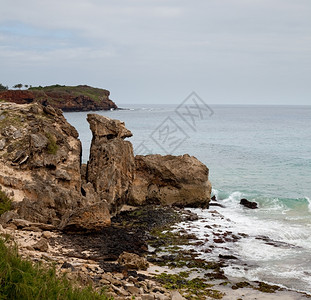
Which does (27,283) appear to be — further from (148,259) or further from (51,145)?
(51,145)

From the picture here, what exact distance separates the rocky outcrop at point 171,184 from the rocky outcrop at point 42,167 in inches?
202

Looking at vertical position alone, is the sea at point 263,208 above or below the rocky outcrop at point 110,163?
below

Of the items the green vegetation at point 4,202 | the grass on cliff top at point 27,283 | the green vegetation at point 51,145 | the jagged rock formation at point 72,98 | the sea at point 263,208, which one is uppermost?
the jagged rock formation at point 72,98

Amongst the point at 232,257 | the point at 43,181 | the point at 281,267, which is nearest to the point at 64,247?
the point at 43,181

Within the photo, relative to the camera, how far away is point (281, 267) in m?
18.1

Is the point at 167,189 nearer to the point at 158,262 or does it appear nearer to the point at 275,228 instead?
the point at 275,228

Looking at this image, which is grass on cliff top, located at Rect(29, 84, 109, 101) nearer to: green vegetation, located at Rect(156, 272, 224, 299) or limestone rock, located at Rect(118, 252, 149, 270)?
limestone rock, located at Rect(118, 252, 149, 270)

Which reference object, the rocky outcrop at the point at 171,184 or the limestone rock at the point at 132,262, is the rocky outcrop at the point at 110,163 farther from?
the limestone rock at the point at 132,262

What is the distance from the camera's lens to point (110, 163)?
26500mm

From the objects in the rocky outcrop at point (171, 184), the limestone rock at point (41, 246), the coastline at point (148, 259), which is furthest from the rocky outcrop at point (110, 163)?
the limestone rock at point (41, 246)

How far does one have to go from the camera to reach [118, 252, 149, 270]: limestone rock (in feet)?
54.1

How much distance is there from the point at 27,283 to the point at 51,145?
56.9 feet

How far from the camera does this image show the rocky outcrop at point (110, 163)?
2588cm

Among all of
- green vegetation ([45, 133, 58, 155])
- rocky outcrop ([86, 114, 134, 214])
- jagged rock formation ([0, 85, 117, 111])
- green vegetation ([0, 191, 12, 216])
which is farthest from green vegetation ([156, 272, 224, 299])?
jagged rock formation ([0, 85, 117, 111])
